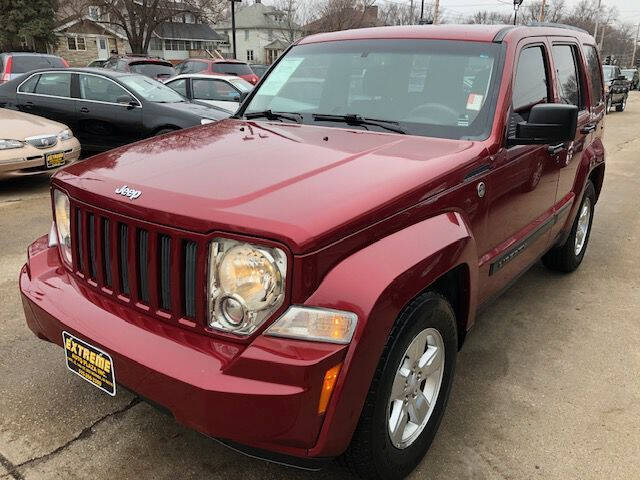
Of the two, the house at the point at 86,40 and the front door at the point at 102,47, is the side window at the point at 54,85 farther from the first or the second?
the front door at the point at 102,47

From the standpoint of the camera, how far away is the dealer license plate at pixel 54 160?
6703 millimetres

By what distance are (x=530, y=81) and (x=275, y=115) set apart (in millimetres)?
1495

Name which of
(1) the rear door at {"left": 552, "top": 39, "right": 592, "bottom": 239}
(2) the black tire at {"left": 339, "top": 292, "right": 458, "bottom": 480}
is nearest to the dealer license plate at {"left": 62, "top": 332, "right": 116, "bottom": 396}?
(2) the black tire at {"left": 339, "top": 292, "right": 458, "bottom": 480}

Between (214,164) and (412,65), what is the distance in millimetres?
1393

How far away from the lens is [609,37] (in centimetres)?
7462

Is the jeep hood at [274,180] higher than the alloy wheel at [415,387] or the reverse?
higher

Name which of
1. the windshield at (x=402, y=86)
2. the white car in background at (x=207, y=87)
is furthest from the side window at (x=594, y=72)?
the white car in background at (x=207, y=87)

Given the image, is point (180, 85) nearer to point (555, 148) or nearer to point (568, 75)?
point (568, 75)

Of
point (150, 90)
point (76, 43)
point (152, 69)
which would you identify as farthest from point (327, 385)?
point (76, 43)

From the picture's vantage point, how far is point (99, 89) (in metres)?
8.46

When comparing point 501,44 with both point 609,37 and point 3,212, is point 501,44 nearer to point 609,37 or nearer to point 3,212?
point 3,212

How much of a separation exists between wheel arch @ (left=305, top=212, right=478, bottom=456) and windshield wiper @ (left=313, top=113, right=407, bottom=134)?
2.89ft

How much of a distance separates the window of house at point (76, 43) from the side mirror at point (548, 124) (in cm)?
5168

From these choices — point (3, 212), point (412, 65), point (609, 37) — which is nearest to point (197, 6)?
point (3, 212)
